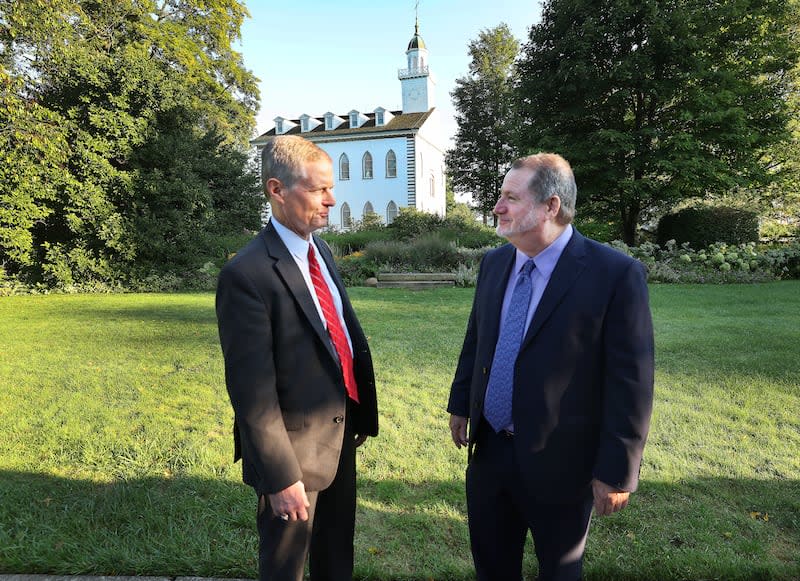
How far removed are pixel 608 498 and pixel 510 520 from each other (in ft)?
1.50

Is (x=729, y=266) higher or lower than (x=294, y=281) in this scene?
lower

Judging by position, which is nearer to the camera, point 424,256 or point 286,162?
point 286,162

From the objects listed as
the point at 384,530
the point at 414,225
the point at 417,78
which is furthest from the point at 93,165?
the point at 417,78

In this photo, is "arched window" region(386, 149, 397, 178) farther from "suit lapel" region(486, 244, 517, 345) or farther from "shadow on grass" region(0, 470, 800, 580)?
"suit lapel" region(486, 244, 517, 345)

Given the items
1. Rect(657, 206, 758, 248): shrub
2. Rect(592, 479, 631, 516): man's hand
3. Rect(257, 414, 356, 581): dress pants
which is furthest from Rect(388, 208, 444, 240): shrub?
Rect(592, 479, 631, 516): man's hand

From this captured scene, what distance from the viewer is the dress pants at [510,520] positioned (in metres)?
1.91

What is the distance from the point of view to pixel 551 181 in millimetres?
1854

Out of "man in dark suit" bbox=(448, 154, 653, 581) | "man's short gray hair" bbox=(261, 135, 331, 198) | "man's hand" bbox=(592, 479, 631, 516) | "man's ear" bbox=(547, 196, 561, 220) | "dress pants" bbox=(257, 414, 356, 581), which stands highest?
"man's short gray hair" bbox=(261, 135, 331, 198)

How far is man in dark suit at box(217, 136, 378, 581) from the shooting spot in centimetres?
174

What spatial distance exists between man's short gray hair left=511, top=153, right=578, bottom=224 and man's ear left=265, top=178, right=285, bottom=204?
902mm

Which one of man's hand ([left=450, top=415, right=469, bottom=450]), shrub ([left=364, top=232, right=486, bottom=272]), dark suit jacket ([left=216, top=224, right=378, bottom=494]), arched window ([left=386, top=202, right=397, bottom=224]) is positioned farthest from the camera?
arched window ([left=386, top=202, right=397, bottom=224])

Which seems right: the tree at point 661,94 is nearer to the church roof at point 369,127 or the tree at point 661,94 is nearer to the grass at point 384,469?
the grass at point 384,469

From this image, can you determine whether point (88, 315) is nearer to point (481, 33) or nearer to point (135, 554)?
point (135, 554)

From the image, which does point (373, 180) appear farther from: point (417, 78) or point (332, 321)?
point (332, 321)
